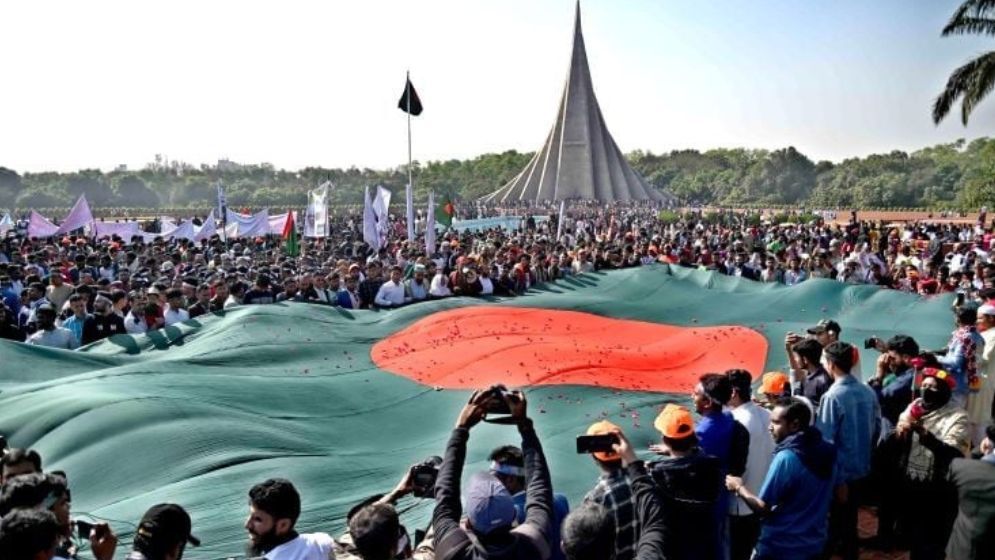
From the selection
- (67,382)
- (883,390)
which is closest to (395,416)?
(67,382)

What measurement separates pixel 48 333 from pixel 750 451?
7831 mm

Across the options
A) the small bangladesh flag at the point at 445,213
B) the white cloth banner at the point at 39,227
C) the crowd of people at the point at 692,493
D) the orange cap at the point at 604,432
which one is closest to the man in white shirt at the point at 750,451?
the crowd of people at the point at 692,493

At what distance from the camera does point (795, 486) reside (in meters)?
4.47

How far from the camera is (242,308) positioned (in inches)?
415

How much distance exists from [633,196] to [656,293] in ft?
195

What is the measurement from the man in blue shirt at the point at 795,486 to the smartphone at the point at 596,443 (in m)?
1.29

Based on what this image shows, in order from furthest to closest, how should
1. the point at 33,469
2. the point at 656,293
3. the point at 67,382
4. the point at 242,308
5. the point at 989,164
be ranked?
the point at 989,164, the point at 656,293, the point at 242,308, the point at 67,382, the point at 33,469

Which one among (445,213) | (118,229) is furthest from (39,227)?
(445,213)

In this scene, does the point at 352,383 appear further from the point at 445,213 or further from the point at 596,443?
the point at 445,213

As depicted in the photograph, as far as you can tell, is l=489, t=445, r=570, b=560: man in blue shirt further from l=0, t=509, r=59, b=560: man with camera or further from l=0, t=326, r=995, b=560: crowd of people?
l=0, t=509, r=59, b=560: man with camera

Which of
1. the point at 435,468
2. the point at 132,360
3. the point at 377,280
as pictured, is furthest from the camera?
the point at 377,280

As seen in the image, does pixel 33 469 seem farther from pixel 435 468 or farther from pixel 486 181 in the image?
pixel 486 181

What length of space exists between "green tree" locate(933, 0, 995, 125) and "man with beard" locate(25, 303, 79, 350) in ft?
81.6

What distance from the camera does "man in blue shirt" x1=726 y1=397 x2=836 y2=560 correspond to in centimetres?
447
